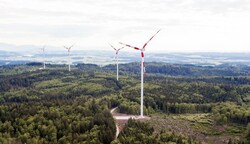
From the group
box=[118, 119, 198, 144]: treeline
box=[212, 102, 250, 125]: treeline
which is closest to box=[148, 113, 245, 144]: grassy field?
Result: box=[212, 102, 250, 125]: treeline

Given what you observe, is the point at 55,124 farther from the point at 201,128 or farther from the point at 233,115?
the point at 233,115

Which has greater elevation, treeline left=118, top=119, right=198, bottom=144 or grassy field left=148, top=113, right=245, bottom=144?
treeline left=118, top=119, right=198, bottom=144

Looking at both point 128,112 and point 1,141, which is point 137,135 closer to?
point 1,141

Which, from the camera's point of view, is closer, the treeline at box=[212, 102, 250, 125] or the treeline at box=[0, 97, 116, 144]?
the treeline at box=[0, 97, 116, 144]

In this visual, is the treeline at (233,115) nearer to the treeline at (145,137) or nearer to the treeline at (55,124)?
the treeline at (145,137)

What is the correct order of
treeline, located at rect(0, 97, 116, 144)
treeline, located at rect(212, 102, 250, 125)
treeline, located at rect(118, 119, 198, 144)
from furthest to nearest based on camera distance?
treeline, located at rect(212, 102, 250, 125), treeline, located at rect(0, 97, 116, 144), treeline, located at rect(118, 119, 198, 144)

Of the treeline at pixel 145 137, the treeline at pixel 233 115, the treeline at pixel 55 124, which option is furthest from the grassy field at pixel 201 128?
the treeline at pixel 55 124

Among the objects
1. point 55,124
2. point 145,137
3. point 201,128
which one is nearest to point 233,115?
point 201,128

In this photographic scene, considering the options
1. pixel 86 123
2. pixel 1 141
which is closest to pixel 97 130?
pixel 86 123

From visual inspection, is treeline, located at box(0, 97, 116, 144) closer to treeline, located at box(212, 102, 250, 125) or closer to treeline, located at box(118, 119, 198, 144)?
treeline, located at box(118, 119, 198, 144)
